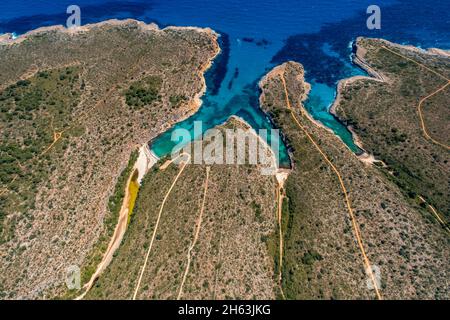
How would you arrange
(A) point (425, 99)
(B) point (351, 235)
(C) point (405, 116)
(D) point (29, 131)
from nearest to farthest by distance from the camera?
(B) point (351, 235) < (D) point (29, 131) < (C) point (405, 116) < (A) point (425, 99)

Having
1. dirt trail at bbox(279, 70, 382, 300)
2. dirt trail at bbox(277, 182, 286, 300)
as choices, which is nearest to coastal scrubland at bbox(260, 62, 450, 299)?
dirt trail at bbox(279, 70, 382, 300)

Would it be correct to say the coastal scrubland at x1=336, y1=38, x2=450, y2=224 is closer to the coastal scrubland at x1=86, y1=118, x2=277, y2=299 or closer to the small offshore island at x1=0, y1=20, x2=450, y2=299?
the small offshore island at x1=0, y1=20, x2=450, y2=299

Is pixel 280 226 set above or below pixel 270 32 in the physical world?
below

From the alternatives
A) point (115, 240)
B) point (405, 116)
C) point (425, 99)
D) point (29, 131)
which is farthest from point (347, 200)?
point (29, 131)

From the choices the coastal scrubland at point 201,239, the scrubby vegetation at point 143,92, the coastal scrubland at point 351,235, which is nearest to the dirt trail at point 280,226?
the coastal scrubland at point 351,235

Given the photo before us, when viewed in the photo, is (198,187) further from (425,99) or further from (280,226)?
(425,99)

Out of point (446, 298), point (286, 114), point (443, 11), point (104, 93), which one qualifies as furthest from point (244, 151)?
point (443, 11)

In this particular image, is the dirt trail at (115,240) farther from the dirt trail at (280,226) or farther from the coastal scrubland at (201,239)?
Answer: the dirt trail at (280,226)
